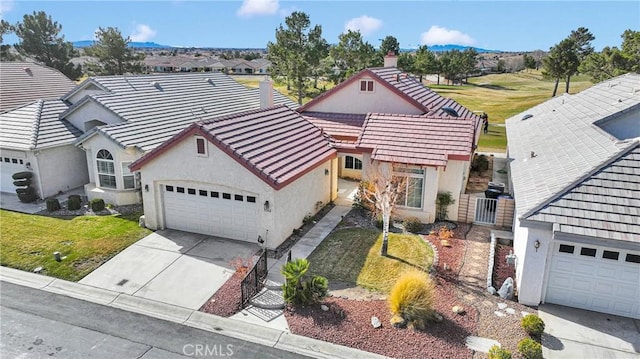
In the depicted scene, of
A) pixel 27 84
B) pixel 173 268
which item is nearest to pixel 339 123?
pixel 173 268

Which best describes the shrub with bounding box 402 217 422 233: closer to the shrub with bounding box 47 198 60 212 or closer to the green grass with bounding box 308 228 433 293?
the green grass with bounding box 308 228 433 293

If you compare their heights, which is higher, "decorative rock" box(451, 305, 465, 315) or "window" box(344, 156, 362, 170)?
"window" box(344, 156, 362, 170)

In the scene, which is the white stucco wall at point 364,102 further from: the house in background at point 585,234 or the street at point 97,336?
the street at point 97,336

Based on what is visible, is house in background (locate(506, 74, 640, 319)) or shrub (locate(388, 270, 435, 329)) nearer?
shrub (locate(388, 270, 435, 329))

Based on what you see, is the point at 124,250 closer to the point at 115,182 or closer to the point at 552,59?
the point at 115,182

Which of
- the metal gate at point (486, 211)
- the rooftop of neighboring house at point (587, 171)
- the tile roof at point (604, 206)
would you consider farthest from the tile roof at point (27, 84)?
the tile roof at point (604, 206)

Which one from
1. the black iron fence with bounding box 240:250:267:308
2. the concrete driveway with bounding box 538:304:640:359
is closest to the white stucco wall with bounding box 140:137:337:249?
the black iron fence with bounding box 240:250:267:308

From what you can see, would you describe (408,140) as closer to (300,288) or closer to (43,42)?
(300,288)
